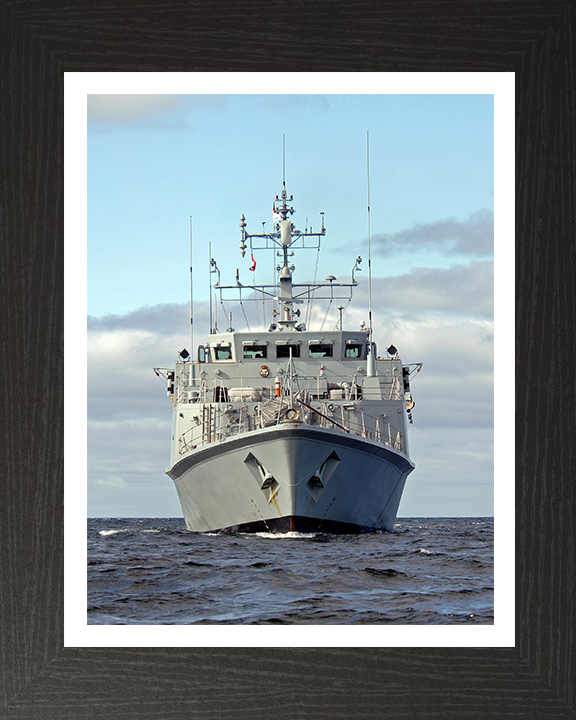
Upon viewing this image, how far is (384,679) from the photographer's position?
502 centimetres

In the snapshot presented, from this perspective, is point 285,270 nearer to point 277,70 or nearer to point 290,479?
point 290,479

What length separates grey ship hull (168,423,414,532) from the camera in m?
12.8

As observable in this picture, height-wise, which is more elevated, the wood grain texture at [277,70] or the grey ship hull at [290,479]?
the wood grain texture at [277,70]

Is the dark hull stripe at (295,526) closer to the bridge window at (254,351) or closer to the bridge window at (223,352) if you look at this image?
the bridge window at (254,351)

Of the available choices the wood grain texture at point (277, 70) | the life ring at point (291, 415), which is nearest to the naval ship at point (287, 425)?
the life ring at point (291, 415)

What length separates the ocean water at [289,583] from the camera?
7.31m

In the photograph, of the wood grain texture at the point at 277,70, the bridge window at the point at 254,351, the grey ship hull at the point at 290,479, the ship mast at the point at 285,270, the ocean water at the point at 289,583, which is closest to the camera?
the wood grain texture at the point at 277,70

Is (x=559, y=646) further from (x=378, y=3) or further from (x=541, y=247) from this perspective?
(x=378, y=3)

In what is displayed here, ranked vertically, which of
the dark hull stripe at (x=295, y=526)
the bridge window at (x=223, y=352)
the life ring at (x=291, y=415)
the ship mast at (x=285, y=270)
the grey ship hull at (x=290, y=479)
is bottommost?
the dark hull stripe at (x=295, y=526)

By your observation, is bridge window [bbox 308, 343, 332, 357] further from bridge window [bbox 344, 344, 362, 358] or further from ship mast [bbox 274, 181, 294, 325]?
ship mast [bbox 274, 181, 294, 325]

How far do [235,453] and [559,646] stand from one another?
849cm

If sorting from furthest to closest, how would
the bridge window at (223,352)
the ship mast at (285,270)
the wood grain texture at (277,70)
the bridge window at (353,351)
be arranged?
the ship mast at (285,270) < the bridge window at (223,352) < the bridge window at (353,351) < the wood grain texture at (277,70)

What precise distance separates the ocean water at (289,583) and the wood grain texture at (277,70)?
5.57ft

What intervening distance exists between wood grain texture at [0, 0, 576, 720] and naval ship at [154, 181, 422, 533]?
7688 millimetres
